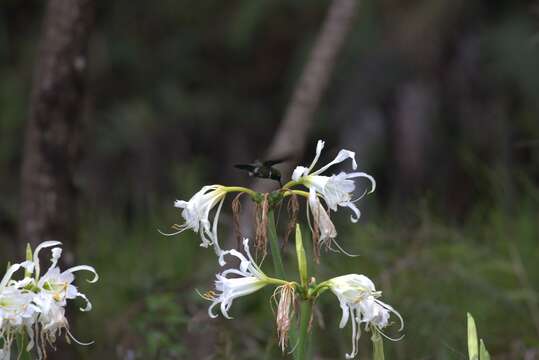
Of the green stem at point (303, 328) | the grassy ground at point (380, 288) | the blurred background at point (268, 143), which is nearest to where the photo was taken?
the green stem at point (303, 328)

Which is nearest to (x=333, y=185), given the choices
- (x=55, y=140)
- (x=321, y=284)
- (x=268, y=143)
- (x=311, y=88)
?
(x=321, y=284)

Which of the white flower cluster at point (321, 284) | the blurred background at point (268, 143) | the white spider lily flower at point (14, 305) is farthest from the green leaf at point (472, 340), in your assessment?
the white spider lily flower at point (14, 305)

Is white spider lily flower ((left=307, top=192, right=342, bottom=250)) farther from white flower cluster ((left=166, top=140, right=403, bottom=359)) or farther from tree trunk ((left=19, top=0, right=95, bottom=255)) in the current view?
tree trunk ((left=19, top=0, right=95, bottom=255))

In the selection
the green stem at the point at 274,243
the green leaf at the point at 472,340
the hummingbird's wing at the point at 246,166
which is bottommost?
the green leaf at the point at 472,340

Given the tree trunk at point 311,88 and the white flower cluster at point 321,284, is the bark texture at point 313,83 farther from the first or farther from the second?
the white flower cluster at point 321,284

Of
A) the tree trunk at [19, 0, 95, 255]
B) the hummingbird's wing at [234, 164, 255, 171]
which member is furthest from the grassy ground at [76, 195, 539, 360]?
the hummingbird's wing at [234, 164, 255, 171]

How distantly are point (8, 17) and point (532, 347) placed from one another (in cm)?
854

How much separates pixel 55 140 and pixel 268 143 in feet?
25.6

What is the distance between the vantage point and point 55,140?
410cm

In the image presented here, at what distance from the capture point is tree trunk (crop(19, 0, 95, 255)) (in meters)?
4.08

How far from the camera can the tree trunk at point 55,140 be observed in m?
4.08

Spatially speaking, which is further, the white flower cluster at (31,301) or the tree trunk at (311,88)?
the tree trunk at (311,88)

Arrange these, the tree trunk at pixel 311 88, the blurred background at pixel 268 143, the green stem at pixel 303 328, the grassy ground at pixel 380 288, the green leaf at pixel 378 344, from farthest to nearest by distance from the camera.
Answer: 1. the tree trunk at pixel 311 88
2. the blurred background at pixel 268 143
3. the grassy ground at pixel 380 288
4. the green leaf at pixel 378 344
5. the green stem at pixel 303 328

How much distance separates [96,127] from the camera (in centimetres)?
1098
